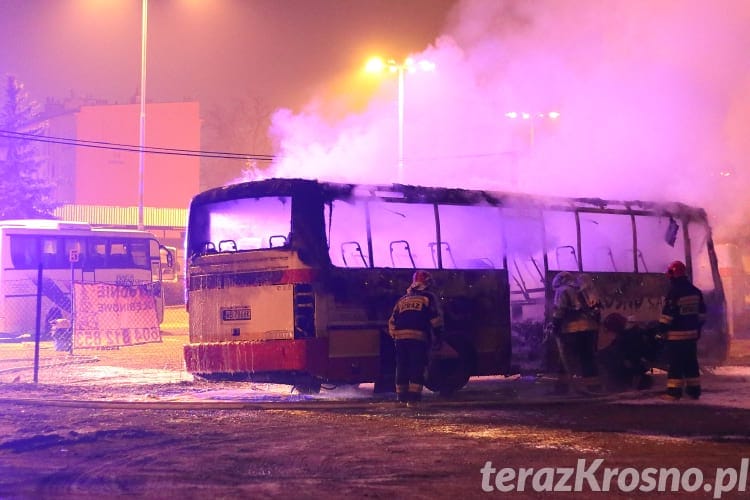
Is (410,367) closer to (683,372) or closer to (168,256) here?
(683,372)

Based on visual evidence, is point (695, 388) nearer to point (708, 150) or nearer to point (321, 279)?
point (321, 279)

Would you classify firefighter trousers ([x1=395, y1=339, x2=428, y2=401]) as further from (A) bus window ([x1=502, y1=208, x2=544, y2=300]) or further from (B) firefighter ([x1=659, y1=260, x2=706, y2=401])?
(B) firefighter ([x1=659, y1=260, x2=706, y2=401])

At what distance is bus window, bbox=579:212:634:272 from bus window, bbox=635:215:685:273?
8.3 inches

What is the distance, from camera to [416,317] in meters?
10.8

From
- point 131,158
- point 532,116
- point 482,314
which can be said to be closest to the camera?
point 482,314

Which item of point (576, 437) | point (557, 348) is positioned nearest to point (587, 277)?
point (557, 348)

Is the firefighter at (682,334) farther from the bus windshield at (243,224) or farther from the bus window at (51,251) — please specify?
the bus window at (51,251)

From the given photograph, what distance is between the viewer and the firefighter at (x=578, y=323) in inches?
467

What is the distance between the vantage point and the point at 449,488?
6.27m

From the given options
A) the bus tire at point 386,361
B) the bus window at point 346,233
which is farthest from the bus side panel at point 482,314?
the bus window at point 346,233

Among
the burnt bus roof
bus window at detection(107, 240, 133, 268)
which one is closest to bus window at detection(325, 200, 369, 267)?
the burnt bus roof

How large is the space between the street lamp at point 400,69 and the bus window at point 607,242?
1103 centimetres

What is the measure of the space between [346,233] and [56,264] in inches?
597

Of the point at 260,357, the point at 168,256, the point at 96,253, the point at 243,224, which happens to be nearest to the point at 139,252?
the point at 168,256
